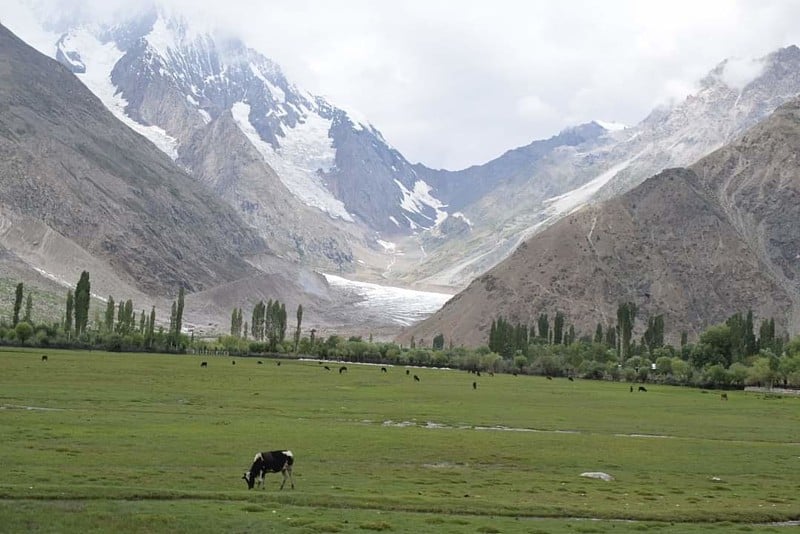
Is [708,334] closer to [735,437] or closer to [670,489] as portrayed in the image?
[735,437]

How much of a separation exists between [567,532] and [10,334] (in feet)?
500

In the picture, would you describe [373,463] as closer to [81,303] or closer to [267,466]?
[267,466]

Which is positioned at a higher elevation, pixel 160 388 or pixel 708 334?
pixel 708 334

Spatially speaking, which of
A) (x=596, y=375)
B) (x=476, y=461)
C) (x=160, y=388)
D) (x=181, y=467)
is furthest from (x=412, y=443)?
(x=596, y=375)

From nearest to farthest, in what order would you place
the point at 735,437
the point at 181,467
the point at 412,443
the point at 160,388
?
1. the point at 181,467
2. the point at 412,443
3. the point at 735,437
4. the point at 160,388

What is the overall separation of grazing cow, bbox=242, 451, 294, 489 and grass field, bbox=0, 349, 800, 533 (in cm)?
48

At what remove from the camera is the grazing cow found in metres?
32.9

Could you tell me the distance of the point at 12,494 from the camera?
2764 cm

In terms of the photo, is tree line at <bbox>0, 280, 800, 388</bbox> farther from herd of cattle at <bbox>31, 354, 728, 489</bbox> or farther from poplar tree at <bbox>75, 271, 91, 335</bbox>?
herd of cattle at <bbox>31, 354, 728, 489</bbox>

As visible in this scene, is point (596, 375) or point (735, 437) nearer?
point (735, 437)

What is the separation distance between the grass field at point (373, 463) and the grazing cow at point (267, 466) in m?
0.48

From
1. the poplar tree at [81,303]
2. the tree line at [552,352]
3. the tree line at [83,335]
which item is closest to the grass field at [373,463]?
the tree line at [552,352]

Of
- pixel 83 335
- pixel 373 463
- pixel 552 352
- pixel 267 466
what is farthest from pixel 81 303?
pixel 267 466

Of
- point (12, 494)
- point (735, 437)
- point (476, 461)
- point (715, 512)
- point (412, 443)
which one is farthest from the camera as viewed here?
point (735, 437)
